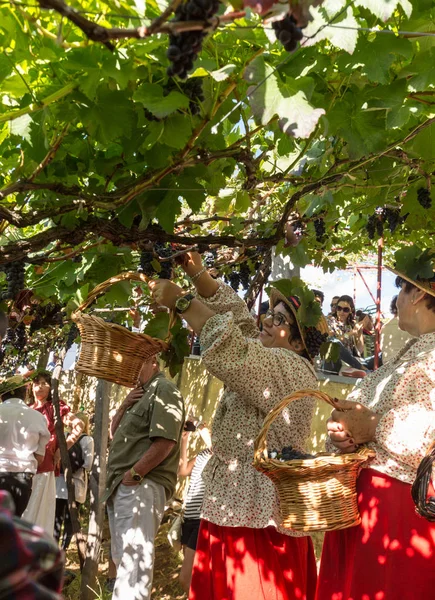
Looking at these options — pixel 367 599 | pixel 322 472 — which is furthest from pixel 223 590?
pixel 322 472

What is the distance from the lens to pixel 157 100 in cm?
162

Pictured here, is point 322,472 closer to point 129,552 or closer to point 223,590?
point 223,590

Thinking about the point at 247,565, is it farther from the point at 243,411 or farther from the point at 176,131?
the point at 176,131

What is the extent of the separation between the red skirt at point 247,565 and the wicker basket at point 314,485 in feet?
1.41

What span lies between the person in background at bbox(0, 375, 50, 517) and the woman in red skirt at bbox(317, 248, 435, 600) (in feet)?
10.4

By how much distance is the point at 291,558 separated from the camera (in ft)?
8.80

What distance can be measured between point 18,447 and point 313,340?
9.96 ft

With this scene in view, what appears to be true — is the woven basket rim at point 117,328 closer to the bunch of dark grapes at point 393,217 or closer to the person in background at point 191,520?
the bunch of dark grapes at point 393,217

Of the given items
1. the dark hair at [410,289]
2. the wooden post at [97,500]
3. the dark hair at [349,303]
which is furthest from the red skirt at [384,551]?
the dark hair at [349,303]

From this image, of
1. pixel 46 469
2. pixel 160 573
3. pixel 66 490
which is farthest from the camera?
pixel 66 490

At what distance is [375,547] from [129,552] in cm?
225

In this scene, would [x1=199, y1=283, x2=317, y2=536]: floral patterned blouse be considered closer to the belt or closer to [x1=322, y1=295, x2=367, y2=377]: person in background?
the belt

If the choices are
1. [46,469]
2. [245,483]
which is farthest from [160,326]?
[46,469]

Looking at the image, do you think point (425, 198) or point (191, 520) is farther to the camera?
point (191, 520)
